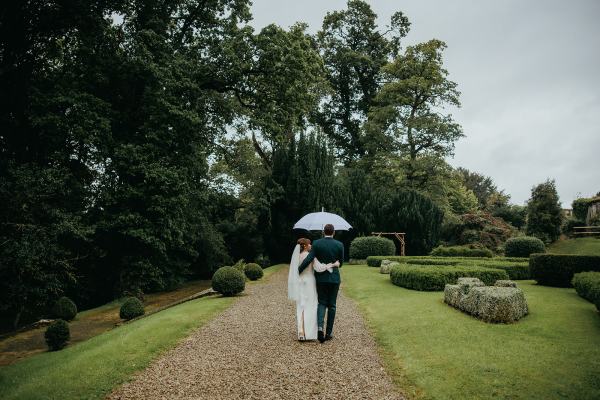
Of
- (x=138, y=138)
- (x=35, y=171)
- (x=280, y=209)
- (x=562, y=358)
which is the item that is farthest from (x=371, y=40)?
(x=562, y=358)

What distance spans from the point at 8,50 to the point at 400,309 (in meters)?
16.0

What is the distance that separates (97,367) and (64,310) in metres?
10.4

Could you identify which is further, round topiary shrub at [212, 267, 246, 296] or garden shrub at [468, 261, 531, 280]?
garden shrub at [468, 261, 531, 280]

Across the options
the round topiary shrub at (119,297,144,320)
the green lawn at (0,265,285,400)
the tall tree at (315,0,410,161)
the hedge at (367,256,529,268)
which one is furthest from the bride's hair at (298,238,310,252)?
the tall tree at (315,0,410,161)

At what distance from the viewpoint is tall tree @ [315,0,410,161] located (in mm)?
36125

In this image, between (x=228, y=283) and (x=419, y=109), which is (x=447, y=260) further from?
(x=419, y=109)

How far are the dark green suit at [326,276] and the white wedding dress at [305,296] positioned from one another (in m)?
0.14

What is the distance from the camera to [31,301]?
14320 mm

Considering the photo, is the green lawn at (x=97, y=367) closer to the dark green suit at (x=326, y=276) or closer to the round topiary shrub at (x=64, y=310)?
the dark green suit at (x=326, y=276)

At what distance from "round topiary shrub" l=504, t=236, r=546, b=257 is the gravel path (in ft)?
56.6

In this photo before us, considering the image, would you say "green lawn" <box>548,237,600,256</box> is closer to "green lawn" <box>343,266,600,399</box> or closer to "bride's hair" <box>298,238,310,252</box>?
"green lawn" <box>343,266,600,399</box>

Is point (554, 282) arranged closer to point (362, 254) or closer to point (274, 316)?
point (274, 316)

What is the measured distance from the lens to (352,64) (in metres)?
36.0

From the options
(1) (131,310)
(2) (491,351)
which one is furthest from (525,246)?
(1) (131,310)
